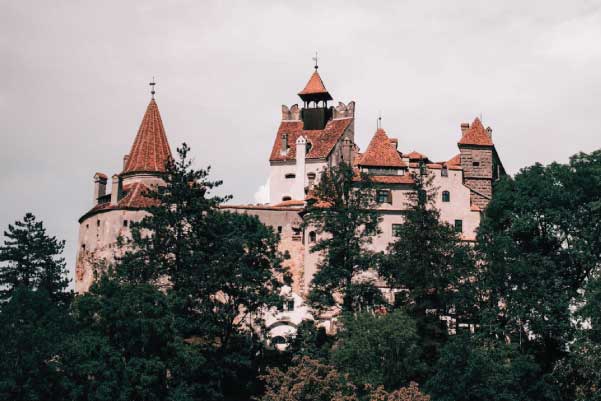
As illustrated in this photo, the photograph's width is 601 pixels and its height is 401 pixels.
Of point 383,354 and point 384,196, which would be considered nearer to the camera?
point 383,354

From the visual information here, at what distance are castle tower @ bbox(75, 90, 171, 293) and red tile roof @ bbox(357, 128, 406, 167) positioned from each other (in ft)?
45.9

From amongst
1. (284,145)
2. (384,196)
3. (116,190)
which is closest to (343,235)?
(384,196)

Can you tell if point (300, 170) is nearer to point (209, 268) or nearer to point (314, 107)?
point (314, 107)

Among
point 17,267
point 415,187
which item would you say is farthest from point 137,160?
point 415,187

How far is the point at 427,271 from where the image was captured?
54625 mm

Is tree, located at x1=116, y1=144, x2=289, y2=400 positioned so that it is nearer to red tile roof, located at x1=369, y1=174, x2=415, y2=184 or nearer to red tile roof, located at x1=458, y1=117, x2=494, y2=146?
red tile roof, located at x1=369, y1=174, x2=415, y2=184

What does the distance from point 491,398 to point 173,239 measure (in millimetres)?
18131

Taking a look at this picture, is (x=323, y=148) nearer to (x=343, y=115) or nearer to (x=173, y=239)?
(x=343, y=115)

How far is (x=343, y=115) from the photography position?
84.7m

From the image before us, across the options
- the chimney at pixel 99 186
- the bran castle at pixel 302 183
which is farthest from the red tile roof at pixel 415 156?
the chimney at pixel 99 186

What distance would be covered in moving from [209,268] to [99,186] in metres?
24.0

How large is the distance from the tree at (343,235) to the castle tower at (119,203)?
15796mm

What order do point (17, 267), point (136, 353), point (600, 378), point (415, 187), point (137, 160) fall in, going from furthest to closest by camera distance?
point (137, 160) < point (17, 267) < point (415, 187) < point (136, 353) < point (600, 378)

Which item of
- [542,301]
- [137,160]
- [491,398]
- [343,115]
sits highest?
[343,115]
